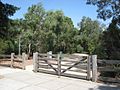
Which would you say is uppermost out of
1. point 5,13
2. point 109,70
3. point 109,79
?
point 5,13

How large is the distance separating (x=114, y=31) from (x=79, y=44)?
95.5 feet

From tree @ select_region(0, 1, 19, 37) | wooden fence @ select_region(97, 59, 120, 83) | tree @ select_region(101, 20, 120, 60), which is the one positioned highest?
tree @ select_region(0, 1, 19, 37)

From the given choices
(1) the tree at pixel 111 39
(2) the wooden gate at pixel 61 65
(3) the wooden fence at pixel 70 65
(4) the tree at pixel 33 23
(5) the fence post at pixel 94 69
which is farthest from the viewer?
(4) the tree at pixel 33 23

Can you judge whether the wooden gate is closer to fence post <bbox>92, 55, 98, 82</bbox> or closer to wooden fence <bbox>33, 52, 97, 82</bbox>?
wooden fence <bbox>33, 52, 97, 82</bbox>

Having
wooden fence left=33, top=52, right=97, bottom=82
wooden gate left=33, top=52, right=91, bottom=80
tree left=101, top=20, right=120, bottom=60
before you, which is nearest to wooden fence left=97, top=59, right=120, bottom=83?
wooden fence left=33, top=52, right=97, bottom=82

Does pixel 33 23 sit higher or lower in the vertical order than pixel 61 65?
higher

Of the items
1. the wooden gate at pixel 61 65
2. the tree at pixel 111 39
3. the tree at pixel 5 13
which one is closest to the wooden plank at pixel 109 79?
the wooden gate at pixel 61 65

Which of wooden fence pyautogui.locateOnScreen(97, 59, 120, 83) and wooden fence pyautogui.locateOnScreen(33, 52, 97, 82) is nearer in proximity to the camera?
wooden fence pyautogui.locateOnScreen(97, 59, 120, 83)

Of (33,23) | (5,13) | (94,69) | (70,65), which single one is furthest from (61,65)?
(33,23)

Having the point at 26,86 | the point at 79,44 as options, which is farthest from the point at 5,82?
the point at 79,44

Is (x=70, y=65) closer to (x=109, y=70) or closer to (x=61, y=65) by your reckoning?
(x=61, y=65)

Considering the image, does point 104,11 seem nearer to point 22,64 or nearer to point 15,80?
point 22,64

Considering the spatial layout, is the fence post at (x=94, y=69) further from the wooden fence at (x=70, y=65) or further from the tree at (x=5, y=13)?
the tree at (x=5, y=13)

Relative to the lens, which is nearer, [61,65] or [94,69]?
[94,69]
